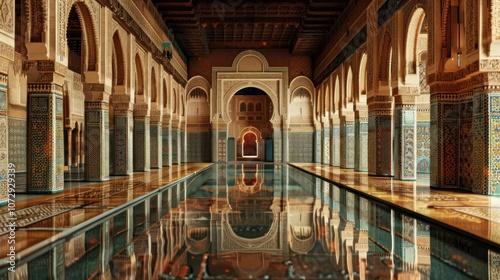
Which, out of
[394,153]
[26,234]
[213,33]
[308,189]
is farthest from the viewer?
[213,33]

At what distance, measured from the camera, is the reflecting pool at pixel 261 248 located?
2373 millimetres

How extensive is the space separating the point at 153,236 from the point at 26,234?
0.83 meters

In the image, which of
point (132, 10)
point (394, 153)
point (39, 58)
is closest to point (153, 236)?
point (39, 58)

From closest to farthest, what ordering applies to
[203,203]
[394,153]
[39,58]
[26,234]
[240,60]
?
[26,234], [203,203], [39,58], [394,153], [240,60]

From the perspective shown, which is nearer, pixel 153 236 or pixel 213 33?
pixel 153 236

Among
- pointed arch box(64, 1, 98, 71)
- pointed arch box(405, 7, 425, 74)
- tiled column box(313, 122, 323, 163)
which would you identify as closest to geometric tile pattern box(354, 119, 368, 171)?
pointed arch box(405, 7, 425, 74)

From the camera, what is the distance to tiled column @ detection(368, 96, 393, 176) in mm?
8797

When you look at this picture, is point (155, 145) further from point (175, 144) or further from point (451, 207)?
point (451, 207)

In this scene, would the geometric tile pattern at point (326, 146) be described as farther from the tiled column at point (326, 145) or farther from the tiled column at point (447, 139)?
the tiled column at point (447, 139)

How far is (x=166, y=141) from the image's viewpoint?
13.6 m

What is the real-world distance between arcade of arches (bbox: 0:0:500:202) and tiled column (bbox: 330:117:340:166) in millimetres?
43

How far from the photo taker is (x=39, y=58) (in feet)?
18.5

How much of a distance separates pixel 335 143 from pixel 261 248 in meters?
11.2

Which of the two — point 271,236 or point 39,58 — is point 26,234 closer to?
point 271,236
